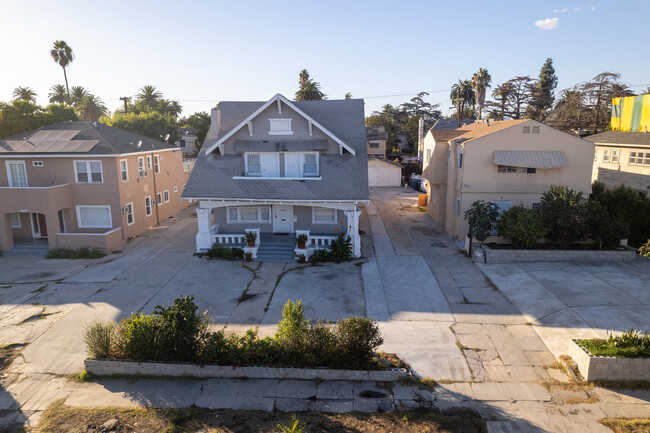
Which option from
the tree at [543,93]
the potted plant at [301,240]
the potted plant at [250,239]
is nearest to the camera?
the potted plant at [301,240]

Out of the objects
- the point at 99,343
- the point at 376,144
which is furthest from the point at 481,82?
the point at 99,343

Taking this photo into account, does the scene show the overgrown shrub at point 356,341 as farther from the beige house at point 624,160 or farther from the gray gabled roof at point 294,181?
the beige house at point 624,160

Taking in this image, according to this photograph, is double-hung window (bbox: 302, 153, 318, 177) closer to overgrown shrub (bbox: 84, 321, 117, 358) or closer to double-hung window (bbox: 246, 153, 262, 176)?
double-hung window (bbox: 246, 153, 262, 176)

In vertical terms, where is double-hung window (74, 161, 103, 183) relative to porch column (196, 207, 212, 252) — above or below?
above

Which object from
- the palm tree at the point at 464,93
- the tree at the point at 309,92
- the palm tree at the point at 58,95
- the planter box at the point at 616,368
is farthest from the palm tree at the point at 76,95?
the planter box at the point at 616,368

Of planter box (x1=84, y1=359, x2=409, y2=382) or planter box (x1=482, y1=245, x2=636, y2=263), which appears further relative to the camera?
planter box (x1=482, y1=245, x2=636, y2=263)

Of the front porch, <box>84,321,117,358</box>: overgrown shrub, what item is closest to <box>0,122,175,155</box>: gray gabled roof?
the front porch
